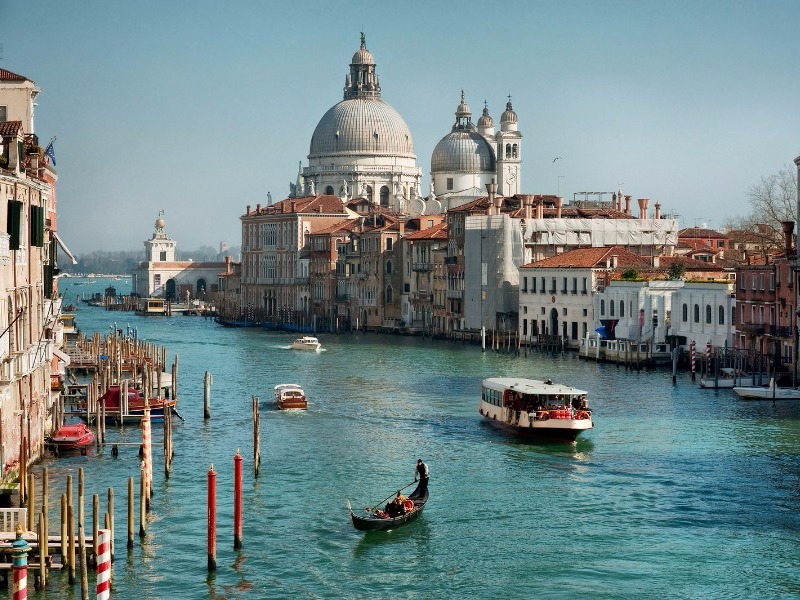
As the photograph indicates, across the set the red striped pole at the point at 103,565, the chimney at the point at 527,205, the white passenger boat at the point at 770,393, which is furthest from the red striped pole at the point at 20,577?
the chimney at the point at 527,205

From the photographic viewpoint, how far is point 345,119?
3826 inches

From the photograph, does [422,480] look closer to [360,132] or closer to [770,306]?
[770,306]

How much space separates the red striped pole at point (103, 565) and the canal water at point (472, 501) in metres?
1.31

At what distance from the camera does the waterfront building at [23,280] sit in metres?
18.8

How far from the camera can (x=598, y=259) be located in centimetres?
5006

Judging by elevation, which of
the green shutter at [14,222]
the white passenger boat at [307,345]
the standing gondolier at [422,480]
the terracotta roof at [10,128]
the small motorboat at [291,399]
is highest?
the terracotta roof at [10,128]

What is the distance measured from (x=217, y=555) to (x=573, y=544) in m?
4.13

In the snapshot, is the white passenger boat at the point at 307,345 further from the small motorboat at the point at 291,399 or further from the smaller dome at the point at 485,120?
the smaller dome at the point at 485,120

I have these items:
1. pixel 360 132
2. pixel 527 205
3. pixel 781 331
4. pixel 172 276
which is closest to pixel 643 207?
pixel 527 205

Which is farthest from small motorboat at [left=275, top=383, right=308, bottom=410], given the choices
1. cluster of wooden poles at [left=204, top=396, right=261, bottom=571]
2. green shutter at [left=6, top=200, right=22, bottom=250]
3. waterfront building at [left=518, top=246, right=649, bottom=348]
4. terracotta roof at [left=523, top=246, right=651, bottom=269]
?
terracotta roof at [left=523, top=246, right=651, bottom=269]

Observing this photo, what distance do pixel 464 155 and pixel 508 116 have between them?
398 cm

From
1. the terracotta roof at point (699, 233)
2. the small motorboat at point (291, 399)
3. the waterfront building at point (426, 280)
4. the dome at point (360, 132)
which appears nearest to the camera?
the small motorboat at point (291, 399)

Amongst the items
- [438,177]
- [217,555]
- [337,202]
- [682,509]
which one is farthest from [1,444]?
[438,177]

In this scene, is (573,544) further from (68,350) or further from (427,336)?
(427,336)
